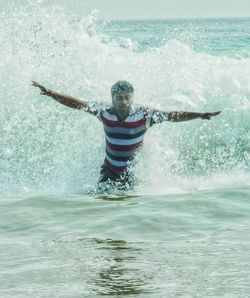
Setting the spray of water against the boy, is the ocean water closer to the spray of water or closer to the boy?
the spray of water

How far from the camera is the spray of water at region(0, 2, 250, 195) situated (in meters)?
10.6

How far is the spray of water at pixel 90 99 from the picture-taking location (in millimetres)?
10578

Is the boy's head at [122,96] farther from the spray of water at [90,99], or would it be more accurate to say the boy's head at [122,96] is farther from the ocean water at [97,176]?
the spray of water at [90,99]

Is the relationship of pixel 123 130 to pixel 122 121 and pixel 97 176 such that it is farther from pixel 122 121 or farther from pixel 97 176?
pixel 97 176

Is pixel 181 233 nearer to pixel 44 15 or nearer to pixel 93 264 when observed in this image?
pixel 93 264

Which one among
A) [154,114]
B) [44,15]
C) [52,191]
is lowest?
[52,191]

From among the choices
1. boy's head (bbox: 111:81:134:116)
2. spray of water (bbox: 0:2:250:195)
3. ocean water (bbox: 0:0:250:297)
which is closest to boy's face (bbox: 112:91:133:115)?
boy's head (bbox: 111:81:134:116)

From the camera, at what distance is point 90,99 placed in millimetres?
13430

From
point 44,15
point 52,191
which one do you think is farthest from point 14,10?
point 52,191

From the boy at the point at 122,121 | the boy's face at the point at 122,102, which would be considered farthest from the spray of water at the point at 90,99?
the boy's face at the point at 122,102

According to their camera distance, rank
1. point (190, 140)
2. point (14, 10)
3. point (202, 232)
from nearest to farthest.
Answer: point (202, 232) < point (190, 140) < point (14, 10)

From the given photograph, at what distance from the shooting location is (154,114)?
28.3ft

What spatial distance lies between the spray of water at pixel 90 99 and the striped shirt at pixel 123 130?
83 cm

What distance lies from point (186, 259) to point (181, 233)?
0.93 metres
